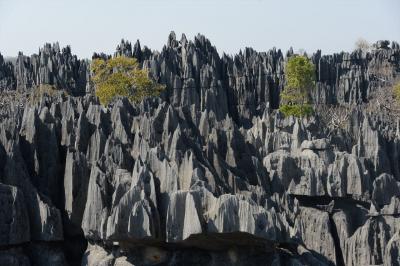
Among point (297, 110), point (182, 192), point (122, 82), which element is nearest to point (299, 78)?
point (297, 110)

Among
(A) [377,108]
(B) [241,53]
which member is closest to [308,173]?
(A) [377,108]

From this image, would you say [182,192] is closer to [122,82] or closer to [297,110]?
[122,82]

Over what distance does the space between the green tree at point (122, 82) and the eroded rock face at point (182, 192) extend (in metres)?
15.9

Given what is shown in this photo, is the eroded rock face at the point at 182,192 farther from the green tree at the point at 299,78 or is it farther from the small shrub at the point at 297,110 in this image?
the green tree at the point at 299,78

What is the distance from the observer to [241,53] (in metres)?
77.0

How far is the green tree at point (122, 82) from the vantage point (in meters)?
→ 48.6

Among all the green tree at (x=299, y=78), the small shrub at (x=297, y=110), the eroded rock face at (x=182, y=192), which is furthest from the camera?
the green tree at (x=299, y=78)

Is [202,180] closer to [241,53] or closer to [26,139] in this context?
[26,139]

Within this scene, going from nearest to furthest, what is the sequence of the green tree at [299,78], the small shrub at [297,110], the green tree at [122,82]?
1. the green tree at [122,82]
2. the small shrub at [297,110]
3. the green tree at [299,78]

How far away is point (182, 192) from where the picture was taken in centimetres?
1691

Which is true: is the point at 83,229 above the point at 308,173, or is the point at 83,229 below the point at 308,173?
below

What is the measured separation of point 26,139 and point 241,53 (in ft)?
188

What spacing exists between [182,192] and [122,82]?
1305 inches

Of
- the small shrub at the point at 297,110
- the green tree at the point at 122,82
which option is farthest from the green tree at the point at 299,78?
the green tree at the point at 122,82
